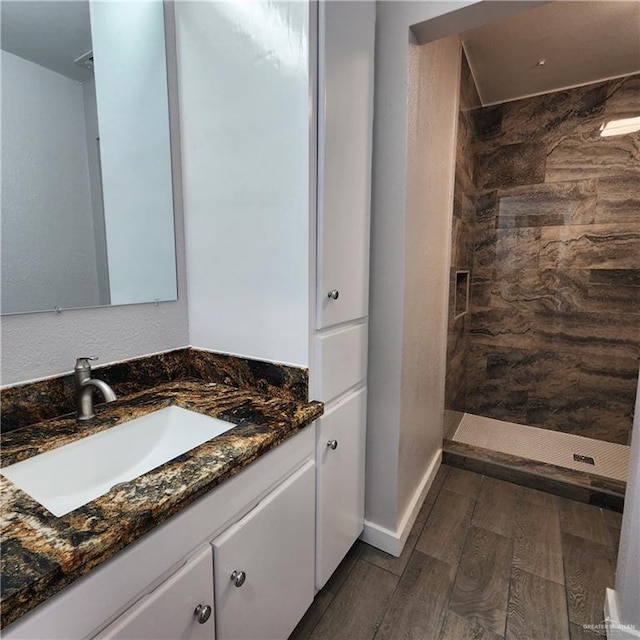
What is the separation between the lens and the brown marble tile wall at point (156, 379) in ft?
2.89

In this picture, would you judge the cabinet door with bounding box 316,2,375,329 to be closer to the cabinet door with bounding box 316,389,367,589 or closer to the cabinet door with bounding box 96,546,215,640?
the cabinet door with bounding box 316,389,367,589

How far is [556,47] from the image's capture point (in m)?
2.01

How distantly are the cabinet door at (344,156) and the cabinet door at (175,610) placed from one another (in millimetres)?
653

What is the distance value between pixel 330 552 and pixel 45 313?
1.18m

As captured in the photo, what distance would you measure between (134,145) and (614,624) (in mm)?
2190

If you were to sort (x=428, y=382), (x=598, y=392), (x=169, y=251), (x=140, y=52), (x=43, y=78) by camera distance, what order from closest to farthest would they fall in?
(x=43, y=78) → (x=140, y=52) → (x=169, y=251) → (x=428, y=382) → (x=598, y=392)

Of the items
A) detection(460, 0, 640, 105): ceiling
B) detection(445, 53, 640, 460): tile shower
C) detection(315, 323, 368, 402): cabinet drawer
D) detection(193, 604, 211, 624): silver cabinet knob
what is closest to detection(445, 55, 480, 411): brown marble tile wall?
detection(445, 53, 640, 460): tile shower

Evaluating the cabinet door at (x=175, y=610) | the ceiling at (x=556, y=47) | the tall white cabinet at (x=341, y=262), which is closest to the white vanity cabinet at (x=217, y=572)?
the cabinet door at (x=175, y=610)

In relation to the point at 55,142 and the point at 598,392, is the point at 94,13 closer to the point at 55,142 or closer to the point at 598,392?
the point at 55,142

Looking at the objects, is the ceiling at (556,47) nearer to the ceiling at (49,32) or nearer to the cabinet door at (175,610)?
the ceiling at (49,32)

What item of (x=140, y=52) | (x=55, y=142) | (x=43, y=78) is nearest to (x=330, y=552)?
(x=55, y=142)

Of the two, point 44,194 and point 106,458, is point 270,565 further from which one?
point 44,194

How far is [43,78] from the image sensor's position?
91 cm

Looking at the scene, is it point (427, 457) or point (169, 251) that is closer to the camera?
point (169, 251)
